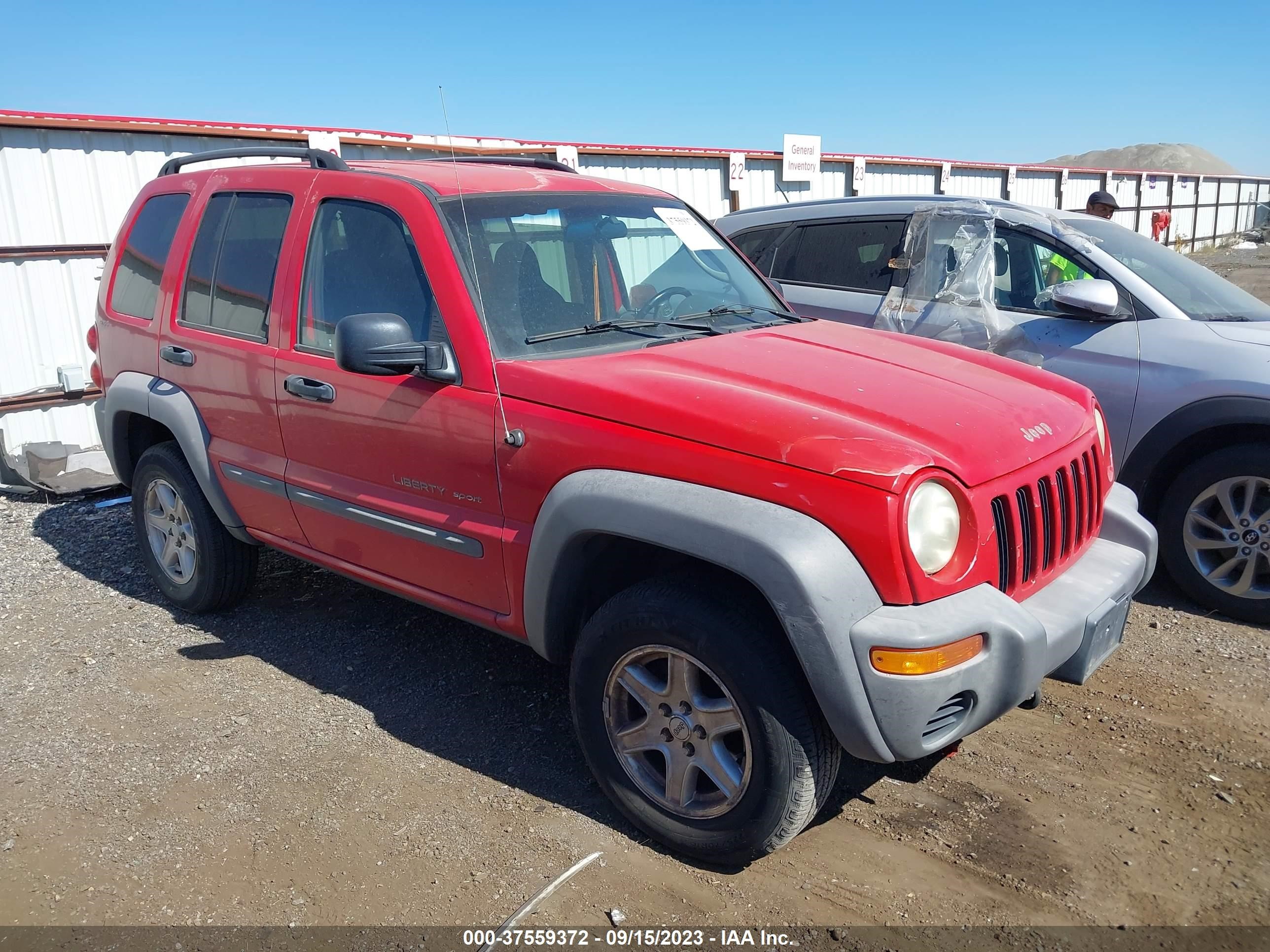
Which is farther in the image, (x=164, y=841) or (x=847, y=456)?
(x=164, y=841)

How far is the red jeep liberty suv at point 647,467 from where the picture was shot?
2.54 m

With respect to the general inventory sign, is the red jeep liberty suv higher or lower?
lower

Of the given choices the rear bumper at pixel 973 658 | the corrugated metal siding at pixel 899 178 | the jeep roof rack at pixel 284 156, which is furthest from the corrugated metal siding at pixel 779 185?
the rear bumper at pixel 973 658

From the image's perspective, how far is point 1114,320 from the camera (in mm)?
4965

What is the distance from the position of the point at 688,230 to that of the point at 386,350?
160 centimetres

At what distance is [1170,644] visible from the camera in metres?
4.39

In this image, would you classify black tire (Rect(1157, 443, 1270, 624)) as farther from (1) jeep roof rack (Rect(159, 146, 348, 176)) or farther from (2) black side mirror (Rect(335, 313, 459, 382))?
(1) jeep roof rack (Rect(159, 146, 348, 176))

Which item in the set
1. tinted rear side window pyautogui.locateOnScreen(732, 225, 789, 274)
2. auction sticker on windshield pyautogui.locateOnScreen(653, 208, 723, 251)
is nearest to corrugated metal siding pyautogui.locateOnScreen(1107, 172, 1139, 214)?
tinted rear side window pyautogui.locateOnScreen(732, 225, 789, 274)

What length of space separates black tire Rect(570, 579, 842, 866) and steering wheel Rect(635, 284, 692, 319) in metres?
1.16

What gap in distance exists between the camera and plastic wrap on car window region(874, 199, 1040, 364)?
532 centimetres

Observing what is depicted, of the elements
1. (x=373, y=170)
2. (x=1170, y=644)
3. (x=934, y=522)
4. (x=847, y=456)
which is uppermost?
(x=373, y=170)

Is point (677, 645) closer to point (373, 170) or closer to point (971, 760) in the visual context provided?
point (971, 760)

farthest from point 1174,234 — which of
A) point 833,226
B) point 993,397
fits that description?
point 993,397

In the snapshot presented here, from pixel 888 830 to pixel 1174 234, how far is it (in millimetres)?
34754
